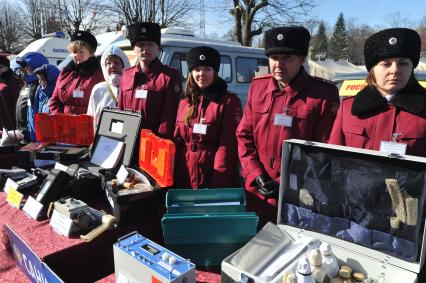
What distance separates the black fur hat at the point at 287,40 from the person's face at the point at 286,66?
0.14 feet

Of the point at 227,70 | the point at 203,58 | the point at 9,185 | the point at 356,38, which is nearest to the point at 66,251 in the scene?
the point at 9,185

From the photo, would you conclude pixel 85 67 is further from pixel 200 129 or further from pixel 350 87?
pixel 350 87

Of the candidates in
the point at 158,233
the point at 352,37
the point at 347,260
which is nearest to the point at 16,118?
the point at 158,233

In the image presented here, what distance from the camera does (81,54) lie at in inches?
126

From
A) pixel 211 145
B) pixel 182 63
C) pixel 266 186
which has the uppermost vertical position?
pixel 182 63

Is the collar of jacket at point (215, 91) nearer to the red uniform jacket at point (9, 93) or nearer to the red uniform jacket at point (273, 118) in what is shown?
the red uniform jacket at point (273, 118)

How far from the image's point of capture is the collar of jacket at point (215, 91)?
7.22 ft

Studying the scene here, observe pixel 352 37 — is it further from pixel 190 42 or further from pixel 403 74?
pixel 403 74

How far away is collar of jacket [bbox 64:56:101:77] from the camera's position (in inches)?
126

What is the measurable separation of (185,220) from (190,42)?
4693 mm

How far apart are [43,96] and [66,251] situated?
105 inches

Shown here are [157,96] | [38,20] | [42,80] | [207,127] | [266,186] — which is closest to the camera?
[266,186]

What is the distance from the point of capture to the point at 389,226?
123 cm

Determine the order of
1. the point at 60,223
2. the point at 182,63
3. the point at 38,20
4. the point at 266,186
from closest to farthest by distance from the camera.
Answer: the point at 60,223 < the point at 266,186 < the point at 182,63 < the point at 38,20
